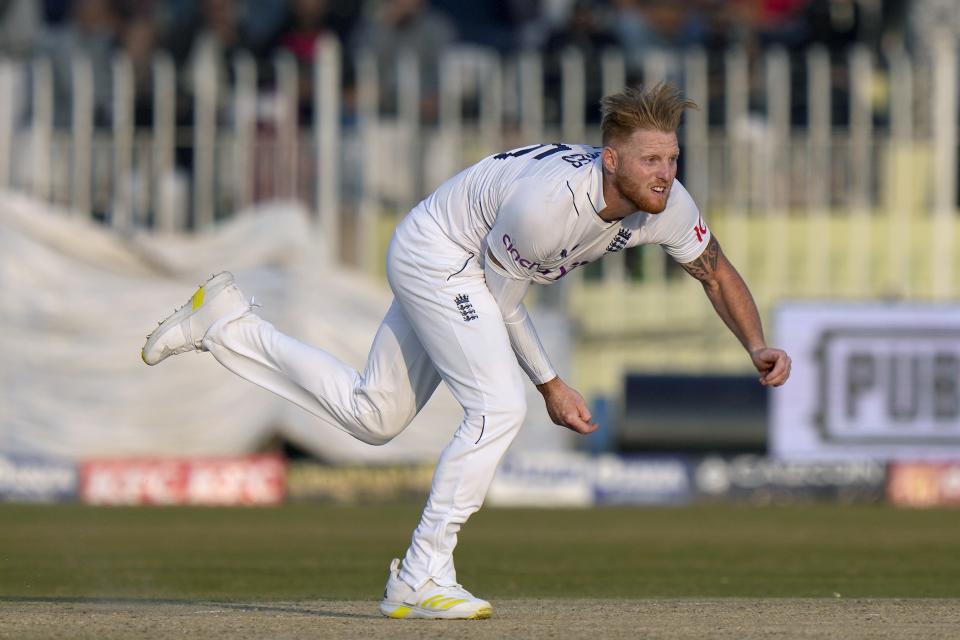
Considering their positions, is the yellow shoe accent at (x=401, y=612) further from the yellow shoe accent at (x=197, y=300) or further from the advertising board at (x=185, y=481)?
the advertising board at (x=185, y=481)

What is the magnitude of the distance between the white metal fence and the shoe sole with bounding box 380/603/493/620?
916 centimetres

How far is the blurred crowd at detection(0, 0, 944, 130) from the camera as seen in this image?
16.1 meters

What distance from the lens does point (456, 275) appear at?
21.0 ft

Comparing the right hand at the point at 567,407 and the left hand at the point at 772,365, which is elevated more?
the left hand at the point at 772,365

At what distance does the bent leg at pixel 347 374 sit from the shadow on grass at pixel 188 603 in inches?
23.9

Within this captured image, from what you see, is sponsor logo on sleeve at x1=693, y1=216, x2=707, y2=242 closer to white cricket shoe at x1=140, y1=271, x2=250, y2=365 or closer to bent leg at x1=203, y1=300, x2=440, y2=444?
bent leg at x1=203, y1=300, x2=440, y2=444

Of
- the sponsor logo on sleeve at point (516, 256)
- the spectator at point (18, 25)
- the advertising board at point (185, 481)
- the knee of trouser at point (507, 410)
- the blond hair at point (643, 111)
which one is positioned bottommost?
the advertising board at point (185, 481)

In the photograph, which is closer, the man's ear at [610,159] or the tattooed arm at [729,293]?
the man's ear at [610,159]

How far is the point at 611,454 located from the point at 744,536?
3.06 m

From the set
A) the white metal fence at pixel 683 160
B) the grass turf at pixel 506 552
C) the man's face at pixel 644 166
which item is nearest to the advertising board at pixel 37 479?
the grass turf at pixel 506 552

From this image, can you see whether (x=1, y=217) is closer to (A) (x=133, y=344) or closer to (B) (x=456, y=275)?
(A) (x=133, y=344)

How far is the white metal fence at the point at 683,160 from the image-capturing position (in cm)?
1560

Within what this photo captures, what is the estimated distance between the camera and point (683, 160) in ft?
51.7

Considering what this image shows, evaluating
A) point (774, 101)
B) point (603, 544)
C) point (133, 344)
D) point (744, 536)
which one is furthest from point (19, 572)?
point (774, 101)
